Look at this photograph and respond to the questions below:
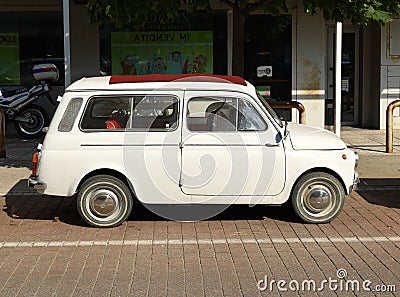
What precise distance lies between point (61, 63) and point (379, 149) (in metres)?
7.43

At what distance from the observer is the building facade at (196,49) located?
1634 centimetres

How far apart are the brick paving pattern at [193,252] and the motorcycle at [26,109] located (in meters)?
6.27

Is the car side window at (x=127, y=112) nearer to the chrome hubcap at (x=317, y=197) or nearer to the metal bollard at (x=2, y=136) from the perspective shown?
the chrome hubcap at (x=317, y=197)

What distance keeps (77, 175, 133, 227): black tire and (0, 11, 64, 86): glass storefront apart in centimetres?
895

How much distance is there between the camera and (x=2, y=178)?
1109 centimetres

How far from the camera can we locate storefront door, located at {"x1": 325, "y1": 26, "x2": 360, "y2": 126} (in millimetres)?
17609

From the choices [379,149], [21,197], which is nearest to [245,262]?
[21,197]

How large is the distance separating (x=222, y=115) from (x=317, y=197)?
1411 millimetres

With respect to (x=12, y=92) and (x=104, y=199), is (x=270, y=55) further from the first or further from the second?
(x=104, y=199)

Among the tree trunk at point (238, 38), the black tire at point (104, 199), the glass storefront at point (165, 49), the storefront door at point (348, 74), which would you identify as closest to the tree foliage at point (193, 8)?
the tree trunk at point (238, 38)

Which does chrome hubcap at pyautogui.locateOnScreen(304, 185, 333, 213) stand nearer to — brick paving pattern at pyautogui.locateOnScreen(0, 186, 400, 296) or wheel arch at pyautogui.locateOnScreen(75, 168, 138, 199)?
brick paving pattern at pyautogui.locateOnScreen(0, 186, 400, 296)

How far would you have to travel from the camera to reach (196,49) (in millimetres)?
16625

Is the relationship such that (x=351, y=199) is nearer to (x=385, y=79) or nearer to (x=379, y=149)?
(x=379, y=149)

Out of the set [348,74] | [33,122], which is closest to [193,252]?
[33,122]
